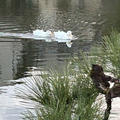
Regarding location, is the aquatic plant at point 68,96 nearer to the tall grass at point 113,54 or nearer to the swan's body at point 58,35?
the tall grass at point 113,54

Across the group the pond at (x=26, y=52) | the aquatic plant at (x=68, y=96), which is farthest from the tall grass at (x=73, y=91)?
the pond at (x=26, y=52)

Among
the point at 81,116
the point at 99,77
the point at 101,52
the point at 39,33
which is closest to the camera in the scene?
the point at 81,116

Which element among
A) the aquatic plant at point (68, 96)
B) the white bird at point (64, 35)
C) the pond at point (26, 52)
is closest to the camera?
the aquatic plant at point (68, 96)

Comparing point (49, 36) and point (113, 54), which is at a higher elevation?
point (113, 54)

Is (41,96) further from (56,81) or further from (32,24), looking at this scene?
(32,24)

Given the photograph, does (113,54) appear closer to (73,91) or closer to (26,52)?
(73,91)

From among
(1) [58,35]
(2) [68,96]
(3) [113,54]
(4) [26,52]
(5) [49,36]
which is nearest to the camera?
(2) [68,96]

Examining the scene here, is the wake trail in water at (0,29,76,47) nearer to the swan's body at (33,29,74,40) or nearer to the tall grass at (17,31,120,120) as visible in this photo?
the swan's body at (33,29,74,40)

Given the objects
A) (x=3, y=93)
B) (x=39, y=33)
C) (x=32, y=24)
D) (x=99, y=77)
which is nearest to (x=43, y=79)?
(x=99, y=77)

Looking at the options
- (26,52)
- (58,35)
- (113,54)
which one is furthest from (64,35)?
(113,54)

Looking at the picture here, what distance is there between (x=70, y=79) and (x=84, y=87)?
0.15 metres

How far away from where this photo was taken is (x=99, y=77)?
167 inches

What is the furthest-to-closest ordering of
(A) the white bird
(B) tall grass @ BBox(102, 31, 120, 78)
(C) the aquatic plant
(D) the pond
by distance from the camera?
1. (A) the white bird
2. (D) the pond
3. (B) tall grass @ BBox(102, 31, 120, 78)
4. (C) the aquatic plant

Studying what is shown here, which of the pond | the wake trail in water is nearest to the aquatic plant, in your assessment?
the pond
